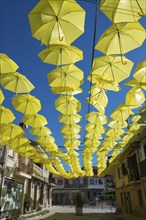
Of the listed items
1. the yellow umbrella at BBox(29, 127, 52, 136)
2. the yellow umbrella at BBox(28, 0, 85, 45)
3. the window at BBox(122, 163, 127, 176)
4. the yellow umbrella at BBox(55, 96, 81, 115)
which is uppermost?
the yellow umbrella at BBox(28, 0, 85, 45)

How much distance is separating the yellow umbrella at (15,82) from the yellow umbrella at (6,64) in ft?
1.00

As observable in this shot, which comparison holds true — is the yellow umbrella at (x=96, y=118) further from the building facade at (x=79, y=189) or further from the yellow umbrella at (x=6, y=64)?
the building facade at (x=79, y=189)

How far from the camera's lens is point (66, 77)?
205 inches

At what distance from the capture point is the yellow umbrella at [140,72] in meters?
4.70

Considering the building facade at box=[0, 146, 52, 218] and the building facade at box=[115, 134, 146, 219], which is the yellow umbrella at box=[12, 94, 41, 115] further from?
the building facade at box=[115, 134, 146, 219]

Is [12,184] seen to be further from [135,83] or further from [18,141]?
[135,83]

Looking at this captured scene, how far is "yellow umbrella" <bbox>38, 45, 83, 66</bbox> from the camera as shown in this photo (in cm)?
431

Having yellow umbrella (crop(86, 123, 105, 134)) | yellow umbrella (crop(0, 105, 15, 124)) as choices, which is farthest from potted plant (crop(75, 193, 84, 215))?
yellow umbrella (crop(0, 105, 15, 124))

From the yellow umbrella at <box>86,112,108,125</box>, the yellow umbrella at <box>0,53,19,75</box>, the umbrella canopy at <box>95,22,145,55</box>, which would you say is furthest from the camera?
the yellow umbrella at <box>86,112,108,125</box>

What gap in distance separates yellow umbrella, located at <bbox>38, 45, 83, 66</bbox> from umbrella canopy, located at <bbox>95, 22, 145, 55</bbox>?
58 centimetres

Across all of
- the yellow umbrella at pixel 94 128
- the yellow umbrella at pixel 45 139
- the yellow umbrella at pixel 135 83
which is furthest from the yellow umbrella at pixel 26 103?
the yellow umbrella at pixel 135 83

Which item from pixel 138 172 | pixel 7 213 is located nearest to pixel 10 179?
pixel 7 213

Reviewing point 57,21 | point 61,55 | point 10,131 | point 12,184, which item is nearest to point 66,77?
point 61,55

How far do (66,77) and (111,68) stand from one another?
1308 mm
